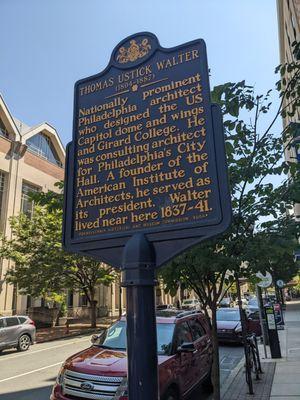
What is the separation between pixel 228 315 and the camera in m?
19.8

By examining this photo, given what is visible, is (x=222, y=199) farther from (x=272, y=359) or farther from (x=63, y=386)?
(x=272, y=359)

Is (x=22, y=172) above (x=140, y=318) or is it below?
above

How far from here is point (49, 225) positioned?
26.9 metres

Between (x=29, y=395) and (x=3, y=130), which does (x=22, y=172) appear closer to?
(x=3, y=130)

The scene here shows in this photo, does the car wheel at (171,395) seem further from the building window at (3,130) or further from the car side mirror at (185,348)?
the building window at (3,130)

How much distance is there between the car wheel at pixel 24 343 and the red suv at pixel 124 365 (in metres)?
11.4

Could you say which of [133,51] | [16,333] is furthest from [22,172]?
[133,51]

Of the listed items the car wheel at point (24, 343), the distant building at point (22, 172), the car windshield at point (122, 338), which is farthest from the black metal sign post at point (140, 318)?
the distant building at point (22, 172)

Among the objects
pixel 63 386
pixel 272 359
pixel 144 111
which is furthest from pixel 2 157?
pixel 144 111

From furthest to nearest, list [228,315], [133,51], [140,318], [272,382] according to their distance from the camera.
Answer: [228,315] → [272,382] → [133,51] → [140,318]

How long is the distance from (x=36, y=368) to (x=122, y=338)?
661 centimetres

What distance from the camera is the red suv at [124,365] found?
240 inches

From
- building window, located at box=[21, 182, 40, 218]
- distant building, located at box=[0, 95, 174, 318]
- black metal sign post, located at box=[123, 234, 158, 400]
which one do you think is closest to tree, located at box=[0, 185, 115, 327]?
distant building, located at box=[0, 95, 174, 318]

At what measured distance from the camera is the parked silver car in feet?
57.6
